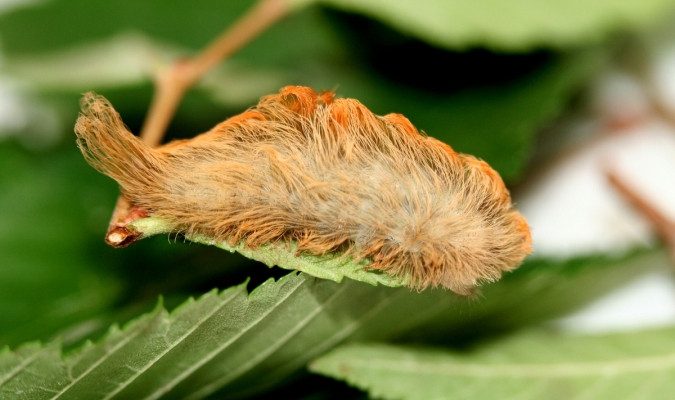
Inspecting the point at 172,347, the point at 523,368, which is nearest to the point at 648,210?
the point at 523,368

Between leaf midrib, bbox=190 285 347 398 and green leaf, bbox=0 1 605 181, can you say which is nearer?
leaf midrib, bbox=190 285 347 398

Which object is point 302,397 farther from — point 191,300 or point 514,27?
Answer: point 514,27

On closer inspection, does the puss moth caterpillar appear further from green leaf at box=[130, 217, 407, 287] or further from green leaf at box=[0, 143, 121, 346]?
green leaf at box=[0, 143, 121, 346]

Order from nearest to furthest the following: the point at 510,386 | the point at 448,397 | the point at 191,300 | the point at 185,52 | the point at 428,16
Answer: the point at 191,300, the point at 448,397, the point at 510,386, the point at 428,16, the point at 185,52

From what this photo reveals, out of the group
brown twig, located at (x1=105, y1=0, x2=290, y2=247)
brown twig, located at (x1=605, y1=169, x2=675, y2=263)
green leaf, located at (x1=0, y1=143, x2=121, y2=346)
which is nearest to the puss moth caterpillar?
brown twig, located at (x1=105, y1=0, x2=290, y2=247)

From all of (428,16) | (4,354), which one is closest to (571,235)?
(428,16)

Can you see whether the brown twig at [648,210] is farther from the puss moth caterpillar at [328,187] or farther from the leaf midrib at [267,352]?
the leaf midrib at [267,352]
